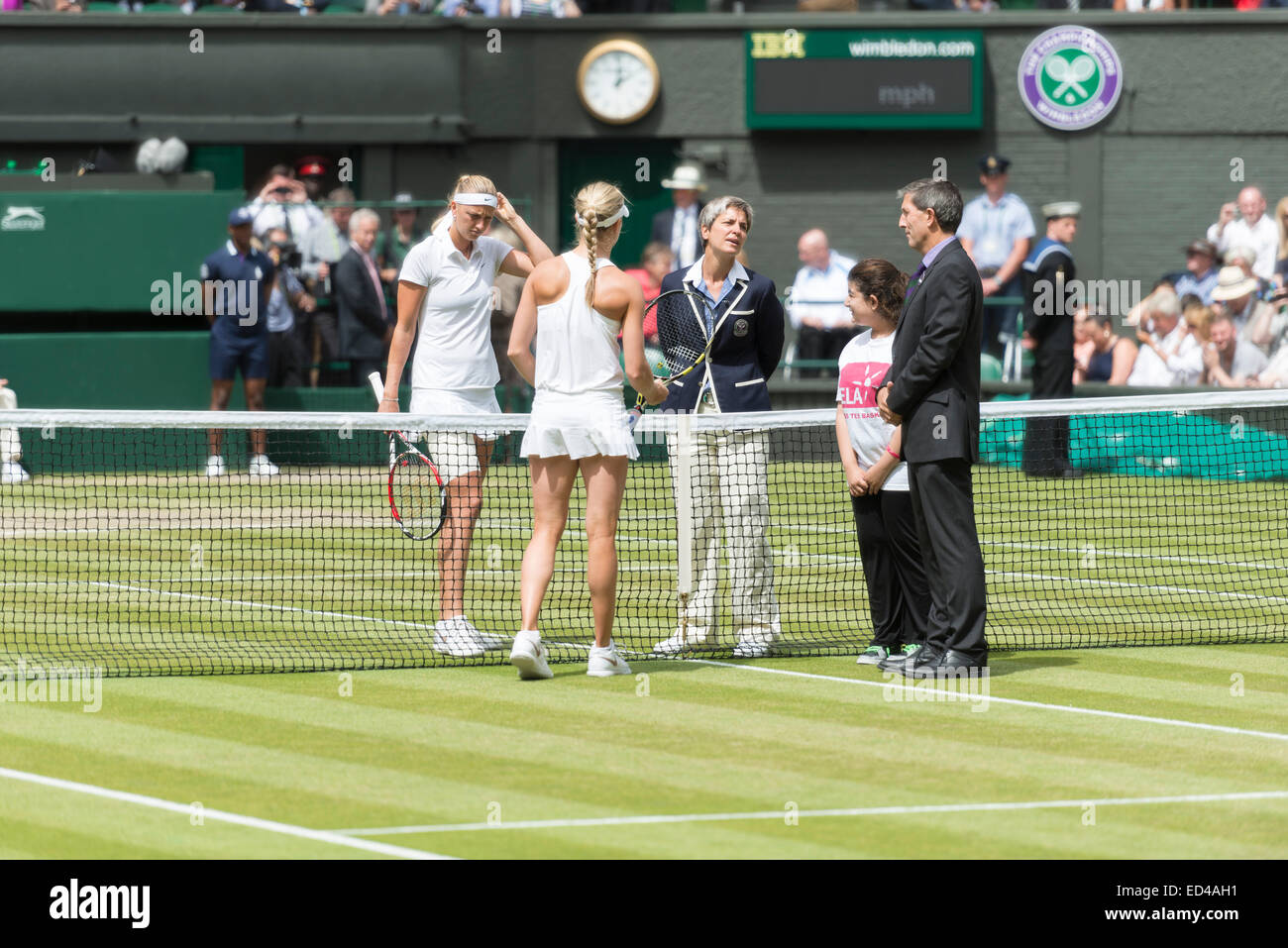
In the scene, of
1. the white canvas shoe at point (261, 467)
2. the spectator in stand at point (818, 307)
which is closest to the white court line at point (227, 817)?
the white canvas shoe at point (261, 467)

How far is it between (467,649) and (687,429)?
148 centimetres

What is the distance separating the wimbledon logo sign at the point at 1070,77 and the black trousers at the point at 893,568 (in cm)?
1393

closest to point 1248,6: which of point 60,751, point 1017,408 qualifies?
point 1017,408

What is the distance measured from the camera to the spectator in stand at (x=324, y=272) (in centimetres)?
2034

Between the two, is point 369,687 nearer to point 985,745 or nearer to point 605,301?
point 605,301

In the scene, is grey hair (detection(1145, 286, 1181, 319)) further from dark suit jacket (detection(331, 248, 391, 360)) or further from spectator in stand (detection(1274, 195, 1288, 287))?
dark suit jacket (detection(331, 248, 391, 360))

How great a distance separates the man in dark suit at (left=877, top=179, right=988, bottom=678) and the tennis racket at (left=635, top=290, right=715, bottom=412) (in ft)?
4.16

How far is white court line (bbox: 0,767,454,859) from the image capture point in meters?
6.29

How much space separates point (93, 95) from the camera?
22.1 meters

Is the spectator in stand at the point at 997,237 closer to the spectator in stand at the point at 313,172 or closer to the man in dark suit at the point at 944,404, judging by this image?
the spectator in stand at the point at 313,172

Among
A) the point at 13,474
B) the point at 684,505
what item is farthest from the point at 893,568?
the point at 13,474

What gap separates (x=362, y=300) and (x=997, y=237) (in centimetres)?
658

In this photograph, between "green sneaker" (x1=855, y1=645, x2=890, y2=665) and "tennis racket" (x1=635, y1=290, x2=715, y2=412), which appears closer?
"green sneaker" (x1=855, y1=645, x2=890, y2=665)

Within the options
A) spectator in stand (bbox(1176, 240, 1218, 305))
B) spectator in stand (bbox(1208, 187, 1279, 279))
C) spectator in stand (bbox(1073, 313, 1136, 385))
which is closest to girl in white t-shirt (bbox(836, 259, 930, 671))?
spectator in stand (bbox(1073, 313, 1136, 385))
